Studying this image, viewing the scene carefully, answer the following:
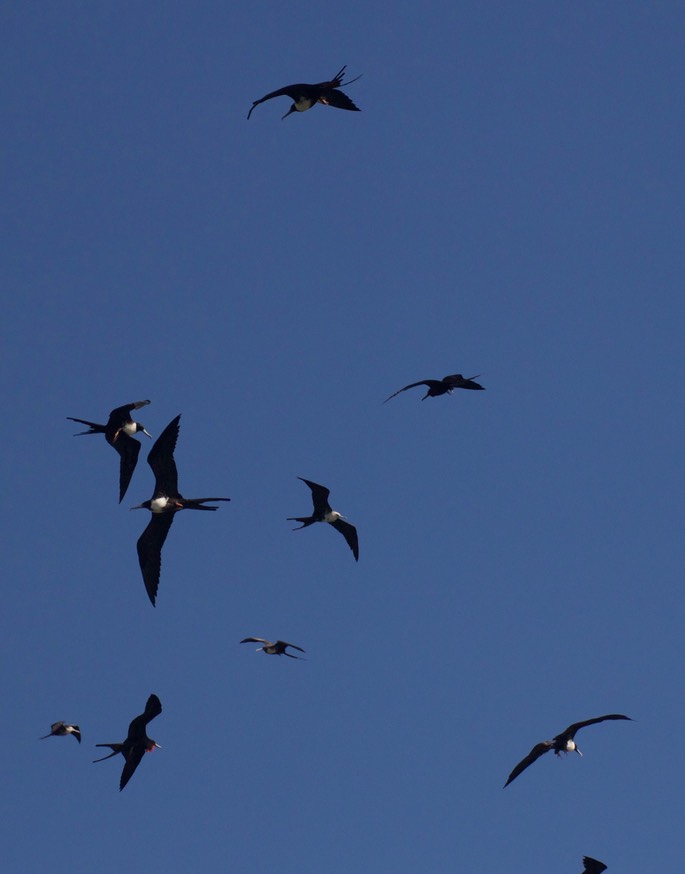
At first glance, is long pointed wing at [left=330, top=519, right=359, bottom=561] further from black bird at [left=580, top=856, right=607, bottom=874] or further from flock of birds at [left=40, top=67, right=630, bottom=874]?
black bird at [left=580, top=856, right=607, bottom=874]

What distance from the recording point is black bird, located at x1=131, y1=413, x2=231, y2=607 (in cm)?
2905

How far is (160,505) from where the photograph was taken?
29422mm

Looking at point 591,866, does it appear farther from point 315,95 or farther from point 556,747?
point 315,95

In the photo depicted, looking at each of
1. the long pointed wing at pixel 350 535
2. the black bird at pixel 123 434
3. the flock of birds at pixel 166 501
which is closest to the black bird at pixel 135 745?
the flock of birds at pixel 166 501

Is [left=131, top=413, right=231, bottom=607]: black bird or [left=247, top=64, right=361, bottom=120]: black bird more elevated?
[left=247, top=64, right=361, bottom=120]: black bird

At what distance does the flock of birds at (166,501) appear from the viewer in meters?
29.2

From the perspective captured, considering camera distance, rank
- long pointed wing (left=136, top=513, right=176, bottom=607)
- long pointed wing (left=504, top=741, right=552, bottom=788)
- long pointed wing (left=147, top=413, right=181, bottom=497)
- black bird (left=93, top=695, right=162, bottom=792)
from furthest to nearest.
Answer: long pointed wing (left=504, top=741, right=552, bottom=788), black bird (left=93, top=695, right=162, bottom=792), long pointed wing (left=136, top=513, right=176, bottom=607), long pointed wing (left=147, top=413, right=181, bottom=497)

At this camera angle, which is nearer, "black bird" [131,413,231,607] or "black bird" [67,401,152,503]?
"black bird" [131,413,231,607]

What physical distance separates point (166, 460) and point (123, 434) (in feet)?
9.23

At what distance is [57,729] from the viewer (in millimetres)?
37375

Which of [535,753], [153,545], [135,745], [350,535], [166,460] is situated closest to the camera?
[166,460]

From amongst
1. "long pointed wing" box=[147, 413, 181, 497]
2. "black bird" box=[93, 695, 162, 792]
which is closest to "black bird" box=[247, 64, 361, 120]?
"long pointed wing" box=[147, 413, 181, 497]

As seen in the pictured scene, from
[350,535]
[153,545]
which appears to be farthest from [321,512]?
[153,545]

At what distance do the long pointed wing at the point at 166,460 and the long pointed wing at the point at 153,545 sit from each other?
576mm
